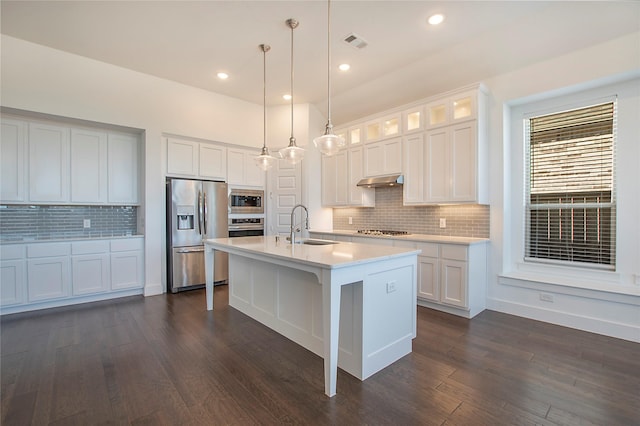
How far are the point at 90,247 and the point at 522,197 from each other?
555 centimetres

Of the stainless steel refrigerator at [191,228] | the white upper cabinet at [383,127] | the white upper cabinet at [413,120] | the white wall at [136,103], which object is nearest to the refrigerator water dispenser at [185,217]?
the stainless steel refrigerator at [191,228]

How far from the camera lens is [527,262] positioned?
11.9 feet

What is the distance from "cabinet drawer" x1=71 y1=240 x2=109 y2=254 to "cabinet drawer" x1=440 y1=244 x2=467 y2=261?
4.38m

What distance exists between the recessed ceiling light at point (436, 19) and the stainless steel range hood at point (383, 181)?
1.84 m

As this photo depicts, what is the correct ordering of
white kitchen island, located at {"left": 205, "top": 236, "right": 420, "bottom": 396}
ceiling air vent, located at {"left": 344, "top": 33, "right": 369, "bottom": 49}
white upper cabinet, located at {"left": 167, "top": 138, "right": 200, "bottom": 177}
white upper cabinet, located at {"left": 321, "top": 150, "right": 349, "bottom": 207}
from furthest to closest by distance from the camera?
white upper cabinet, located at {"left": 321, "top": 150, "right": 349, "bottom": 207}
white upper cabinet, located at {"left": 167, "top": 138, "right": 200, "bottom": 177}
ceiling air vent, located at {"left": 344, "top": 33, "right": 369, "bottom": 49}
white kitchen island, located at {"left": 205, "top": 236, "right": 420, "bottom": 396}

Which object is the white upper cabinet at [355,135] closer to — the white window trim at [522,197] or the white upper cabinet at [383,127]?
the white upper cabinet at [383,127]

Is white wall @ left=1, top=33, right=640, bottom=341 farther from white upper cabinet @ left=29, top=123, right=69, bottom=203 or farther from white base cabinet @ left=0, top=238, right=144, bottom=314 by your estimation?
white upper cabinet @ left=29, top=123, right=69, bottom=203

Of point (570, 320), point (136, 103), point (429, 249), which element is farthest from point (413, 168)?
point (136, 103)

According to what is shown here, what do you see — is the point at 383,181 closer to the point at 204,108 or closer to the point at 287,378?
the point at 287,378

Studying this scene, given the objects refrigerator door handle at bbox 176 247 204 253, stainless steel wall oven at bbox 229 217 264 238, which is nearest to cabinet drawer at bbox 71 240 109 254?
refrigerator door handle at bbox 176 247 204 253

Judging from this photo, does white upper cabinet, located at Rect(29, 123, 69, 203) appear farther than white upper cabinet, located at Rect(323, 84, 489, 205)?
Yes

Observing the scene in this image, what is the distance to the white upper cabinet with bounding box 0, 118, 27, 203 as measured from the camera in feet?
11.7

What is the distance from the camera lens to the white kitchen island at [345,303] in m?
1.93

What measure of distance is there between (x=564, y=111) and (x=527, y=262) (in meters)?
1.79
